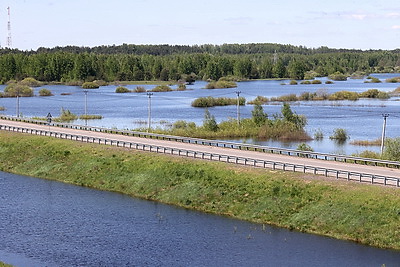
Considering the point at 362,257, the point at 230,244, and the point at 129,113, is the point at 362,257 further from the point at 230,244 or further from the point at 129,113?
the point at 129,113

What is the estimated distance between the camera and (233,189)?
5778 centimetres

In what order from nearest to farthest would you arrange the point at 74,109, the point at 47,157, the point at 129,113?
the point at 47,157
the point at 129,113
the point at 74,109

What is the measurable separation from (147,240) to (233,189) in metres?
12.4

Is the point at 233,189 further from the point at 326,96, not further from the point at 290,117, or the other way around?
the point at 326,96

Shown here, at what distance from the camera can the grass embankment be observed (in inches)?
1896

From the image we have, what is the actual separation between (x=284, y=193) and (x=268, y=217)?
→ 3.27 m

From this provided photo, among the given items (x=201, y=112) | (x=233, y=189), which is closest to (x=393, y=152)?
(x=233, y=189)

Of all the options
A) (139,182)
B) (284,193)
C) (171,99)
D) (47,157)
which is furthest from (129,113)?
(284,193)

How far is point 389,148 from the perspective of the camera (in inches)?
2660

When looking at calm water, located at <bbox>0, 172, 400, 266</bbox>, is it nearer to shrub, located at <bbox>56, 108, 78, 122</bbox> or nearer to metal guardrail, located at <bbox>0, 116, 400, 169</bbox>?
metal guardrail, located at <bbox>0, 116, 400, 169</bbox>

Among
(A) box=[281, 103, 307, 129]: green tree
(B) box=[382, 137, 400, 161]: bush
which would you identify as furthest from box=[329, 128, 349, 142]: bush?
(B) box=[382, 137, 400, 161]: bush

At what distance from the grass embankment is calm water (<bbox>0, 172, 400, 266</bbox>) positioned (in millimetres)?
1551

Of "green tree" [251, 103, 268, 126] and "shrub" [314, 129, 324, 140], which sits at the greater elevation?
"green tree" [251, 103, 268, 126]

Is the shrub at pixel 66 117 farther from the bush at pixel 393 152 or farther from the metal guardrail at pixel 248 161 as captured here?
the bush at pixel 393 152
